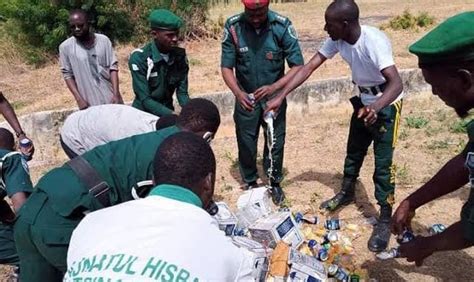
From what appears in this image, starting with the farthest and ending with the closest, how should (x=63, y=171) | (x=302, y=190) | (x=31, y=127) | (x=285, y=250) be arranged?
(x=31, y=127), (x=302, y=190), (x=285, y=250), (x=63, y=171)

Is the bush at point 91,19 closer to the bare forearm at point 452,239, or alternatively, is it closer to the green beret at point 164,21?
the green beret at point 164,21

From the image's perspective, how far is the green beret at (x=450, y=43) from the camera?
1.99 metres

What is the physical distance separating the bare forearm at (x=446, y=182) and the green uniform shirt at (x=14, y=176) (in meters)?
2.22

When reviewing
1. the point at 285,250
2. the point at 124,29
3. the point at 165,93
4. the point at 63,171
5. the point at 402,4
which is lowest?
the point at 402,4

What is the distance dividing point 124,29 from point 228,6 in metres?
8.33

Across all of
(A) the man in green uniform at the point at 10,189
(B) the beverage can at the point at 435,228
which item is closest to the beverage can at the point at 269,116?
(B) the beverage can at the point at 435,228

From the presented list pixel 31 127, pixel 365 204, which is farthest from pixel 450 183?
pixel 31 127

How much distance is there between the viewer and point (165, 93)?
4.81m

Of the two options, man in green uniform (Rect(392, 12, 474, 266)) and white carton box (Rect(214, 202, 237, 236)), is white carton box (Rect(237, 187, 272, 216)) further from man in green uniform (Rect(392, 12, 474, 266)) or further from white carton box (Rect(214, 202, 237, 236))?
man in green uniform (Rect(392, 12, 474, 266))

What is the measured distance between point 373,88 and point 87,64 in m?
2.79

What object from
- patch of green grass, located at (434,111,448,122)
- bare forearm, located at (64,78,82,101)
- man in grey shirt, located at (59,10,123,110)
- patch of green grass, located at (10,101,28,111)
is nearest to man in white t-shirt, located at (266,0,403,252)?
man in grey shirt, located at (59,10,123,110)

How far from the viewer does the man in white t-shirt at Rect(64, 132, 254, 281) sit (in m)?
1.64

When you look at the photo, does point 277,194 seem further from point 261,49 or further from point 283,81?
point 261,49

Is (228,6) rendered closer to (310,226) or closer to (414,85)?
(414,85)
